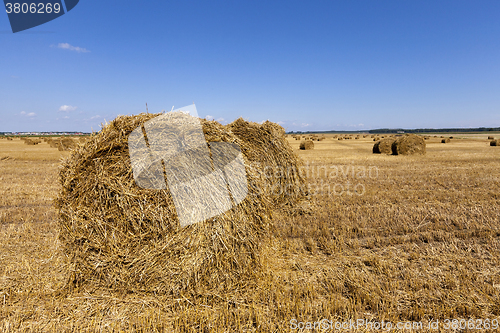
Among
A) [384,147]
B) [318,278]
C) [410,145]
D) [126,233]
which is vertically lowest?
[318,278]

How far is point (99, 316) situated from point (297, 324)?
2018 millimetres

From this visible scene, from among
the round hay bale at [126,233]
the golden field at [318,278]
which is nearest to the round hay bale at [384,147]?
the golden field at [318,278]

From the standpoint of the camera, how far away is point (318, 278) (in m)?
3.61

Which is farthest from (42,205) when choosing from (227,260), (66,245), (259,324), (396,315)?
(396,315)

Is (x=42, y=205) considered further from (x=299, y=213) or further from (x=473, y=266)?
(x=473, y=266)

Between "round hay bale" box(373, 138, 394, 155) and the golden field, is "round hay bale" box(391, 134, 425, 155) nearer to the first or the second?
"round hay bale" box(373, 138, 394, 155)

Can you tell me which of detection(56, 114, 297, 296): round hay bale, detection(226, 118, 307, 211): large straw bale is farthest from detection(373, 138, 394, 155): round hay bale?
detection(56, 114, 297, 296): round hay bale

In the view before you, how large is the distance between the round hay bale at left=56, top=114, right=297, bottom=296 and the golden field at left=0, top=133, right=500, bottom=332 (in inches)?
7.1

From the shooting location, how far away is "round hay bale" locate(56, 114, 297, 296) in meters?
3.23

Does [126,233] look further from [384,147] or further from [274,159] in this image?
[384,147]

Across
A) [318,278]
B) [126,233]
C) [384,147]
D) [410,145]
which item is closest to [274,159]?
[318,278]

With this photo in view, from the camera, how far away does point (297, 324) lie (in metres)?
2.75

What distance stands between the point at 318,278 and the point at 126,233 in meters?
2.44

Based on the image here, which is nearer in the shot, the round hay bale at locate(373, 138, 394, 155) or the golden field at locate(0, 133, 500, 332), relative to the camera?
the golden field at locate(0, 133, 500, 332)
